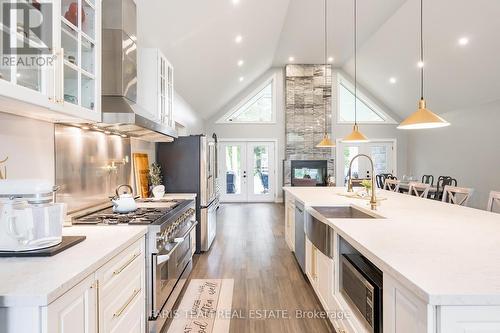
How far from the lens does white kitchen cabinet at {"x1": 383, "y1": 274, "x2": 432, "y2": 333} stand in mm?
1040

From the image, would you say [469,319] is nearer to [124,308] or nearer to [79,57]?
[124,308]

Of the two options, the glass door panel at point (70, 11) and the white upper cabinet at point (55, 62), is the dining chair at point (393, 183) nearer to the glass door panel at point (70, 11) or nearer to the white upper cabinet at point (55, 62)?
the white upper cabinet at point (55, 62)

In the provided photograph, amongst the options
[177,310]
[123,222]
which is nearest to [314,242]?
[177,310]

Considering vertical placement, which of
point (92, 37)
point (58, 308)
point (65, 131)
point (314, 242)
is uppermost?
point (92, 37)

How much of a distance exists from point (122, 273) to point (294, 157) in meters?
8.35

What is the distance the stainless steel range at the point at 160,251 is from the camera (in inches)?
83.3

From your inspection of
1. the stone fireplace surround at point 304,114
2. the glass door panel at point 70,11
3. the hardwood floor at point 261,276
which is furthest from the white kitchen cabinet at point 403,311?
the stone fireplace surround at point 304,114

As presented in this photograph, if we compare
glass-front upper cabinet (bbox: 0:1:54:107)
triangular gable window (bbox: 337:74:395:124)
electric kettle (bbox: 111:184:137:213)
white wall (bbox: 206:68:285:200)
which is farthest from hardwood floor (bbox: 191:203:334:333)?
triangular gable window (bbox: 337:74:395:124)

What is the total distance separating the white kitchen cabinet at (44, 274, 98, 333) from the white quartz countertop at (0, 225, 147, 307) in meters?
0.04

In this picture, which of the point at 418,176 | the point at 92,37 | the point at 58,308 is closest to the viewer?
the point at 58,308

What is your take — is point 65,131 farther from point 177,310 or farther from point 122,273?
point 177,310

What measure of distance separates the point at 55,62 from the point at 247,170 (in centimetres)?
874

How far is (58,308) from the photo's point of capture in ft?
3.56

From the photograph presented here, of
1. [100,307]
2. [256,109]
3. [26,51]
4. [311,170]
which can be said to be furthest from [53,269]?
[256,109]
